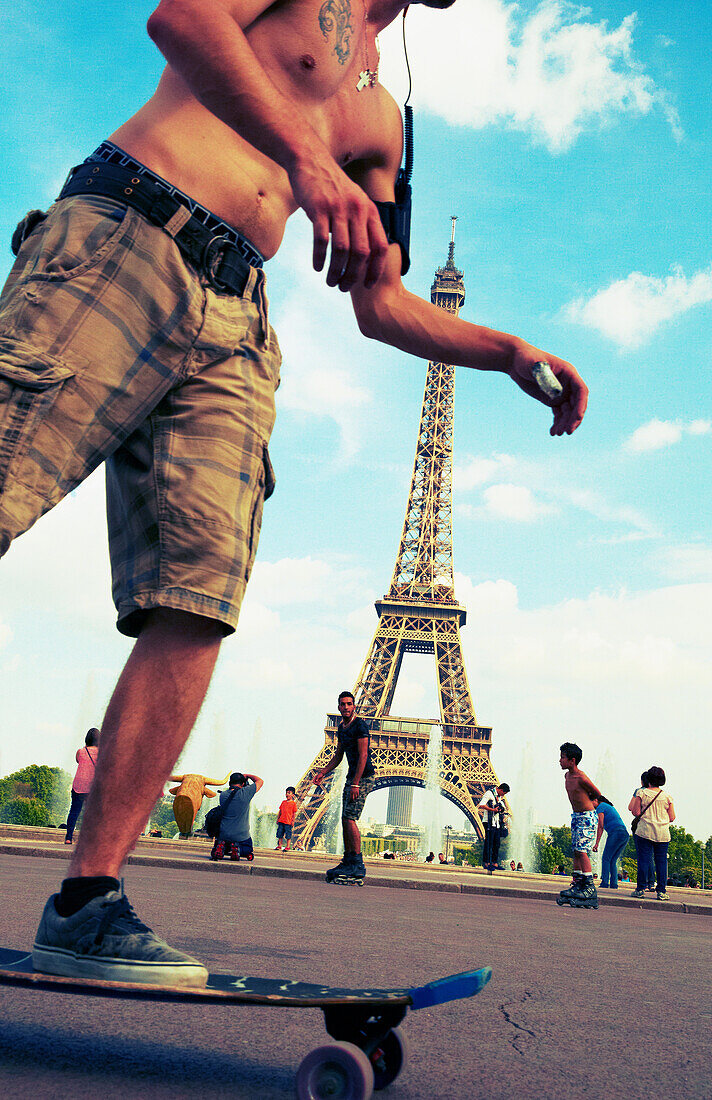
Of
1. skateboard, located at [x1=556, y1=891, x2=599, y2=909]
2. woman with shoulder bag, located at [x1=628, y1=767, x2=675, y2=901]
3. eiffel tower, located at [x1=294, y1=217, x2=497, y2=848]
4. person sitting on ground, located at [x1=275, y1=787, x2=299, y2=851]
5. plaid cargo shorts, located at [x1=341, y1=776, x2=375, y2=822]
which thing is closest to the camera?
plaid cargo shorts, located at [x1=341, y1=776, x2=375, y2=822]

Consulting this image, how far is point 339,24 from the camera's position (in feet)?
7.68

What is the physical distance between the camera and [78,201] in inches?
81.8

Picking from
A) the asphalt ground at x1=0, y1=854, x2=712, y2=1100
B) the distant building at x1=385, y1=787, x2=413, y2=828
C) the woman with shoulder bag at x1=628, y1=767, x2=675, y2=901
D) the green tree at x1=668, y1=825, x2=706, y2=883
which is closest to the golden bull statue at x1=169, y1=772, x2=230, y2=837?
the woman with shoulder bag at x1=628, y1=767, x2=675, y2=901

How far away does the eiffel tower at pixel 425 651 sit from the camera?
35906mm

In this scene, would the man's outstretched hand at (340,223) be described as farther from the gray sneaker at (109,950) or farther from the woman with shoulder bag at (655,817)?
the woman with shoulder bag at (655,817)

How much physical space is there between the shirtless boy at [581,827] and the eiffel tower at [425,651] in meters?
23.1

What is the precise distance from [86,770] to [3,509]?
30.9 ft

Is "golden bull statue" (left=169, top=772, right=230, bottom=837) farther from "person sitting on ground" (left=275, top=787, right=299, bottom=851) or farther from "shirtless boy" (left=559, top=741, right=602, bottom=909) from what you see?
"shirtless boy" (left=559, top=741, right=602, bottom=909)

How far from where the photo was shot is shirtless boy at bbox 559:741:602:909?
9117 millimetres

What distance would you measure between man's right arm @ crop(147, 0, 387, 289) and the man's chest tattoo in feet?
1.10

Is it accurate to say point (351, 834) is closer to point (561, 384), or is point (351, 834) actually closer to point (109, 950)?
point (561, 384)

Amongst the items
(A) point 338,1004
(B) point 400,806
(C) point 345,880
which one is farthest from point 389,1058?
(B) point 400,806

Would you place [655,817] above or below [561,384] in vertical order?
below

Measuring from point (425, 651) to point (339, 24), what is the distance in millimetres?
40182
